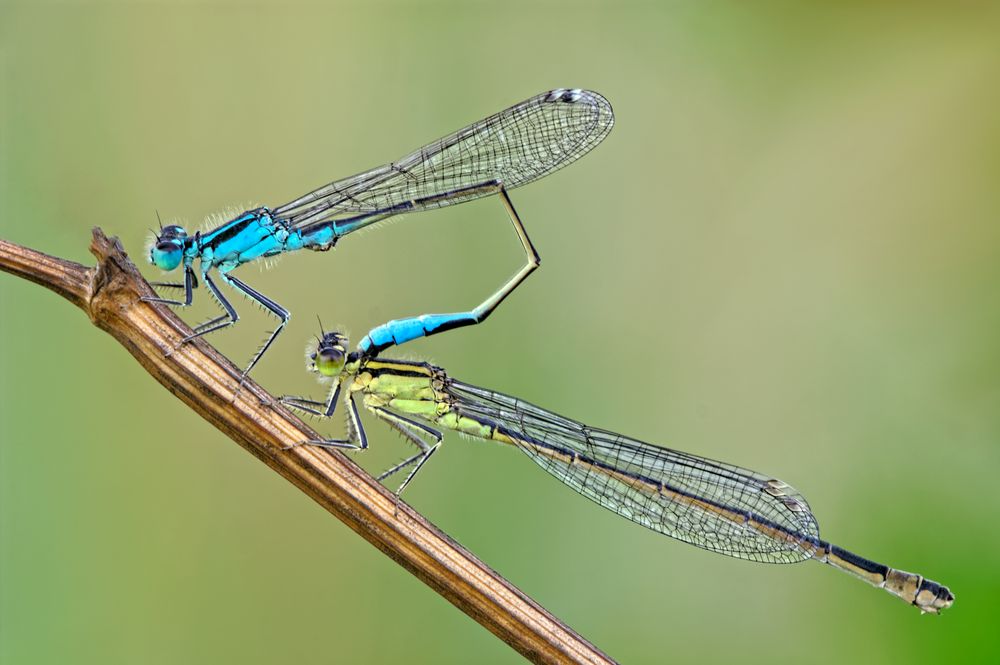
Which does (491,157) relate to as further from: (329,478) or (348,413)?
(329,478)

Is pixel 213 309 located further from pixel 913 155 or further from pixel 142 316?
pixel 913 155

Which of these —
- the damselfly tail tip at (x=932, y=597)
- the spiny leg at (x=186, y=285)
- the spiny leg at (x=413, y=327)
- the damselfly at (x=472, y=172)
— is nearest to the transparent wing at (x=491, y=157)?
the damselfly at (x=472, y=172)

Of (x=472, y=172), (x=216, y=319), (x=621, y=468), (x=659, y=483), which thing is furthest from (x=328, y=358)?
(x=659, y=483)

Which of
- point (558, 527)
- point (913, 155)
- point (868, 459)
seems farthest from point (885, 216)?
point (558, 527)

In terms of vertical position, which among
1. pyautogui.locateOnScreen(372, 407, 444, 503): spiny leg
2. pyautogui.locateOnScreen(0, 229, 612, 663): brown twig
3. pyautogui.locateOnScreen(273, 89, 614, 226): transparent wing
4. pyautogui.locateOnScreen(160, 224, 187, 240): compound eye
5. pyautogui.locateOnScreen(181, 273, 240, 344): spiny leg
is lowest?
pyautogui.locateOnScreen(0, 229, 612, 663): brown twig

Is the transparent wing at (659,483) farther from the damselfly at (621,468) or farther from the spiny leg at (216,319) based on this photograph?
the spiny leg at (216,319)

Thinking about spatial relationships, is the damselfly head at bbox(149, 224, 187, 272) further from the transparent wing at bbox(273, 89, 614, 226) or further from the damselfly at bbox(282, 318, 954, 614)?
the transparent wing at bbox(273, 89, 614, 226)

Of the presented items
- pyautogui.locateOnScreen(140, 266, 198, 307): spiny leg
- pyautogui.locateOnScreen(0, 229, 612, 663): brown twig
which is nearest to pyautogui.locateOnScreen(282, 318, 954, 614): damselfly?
pyautogui.locateOnScreen(140, 266, 198, 307): spiny leg
